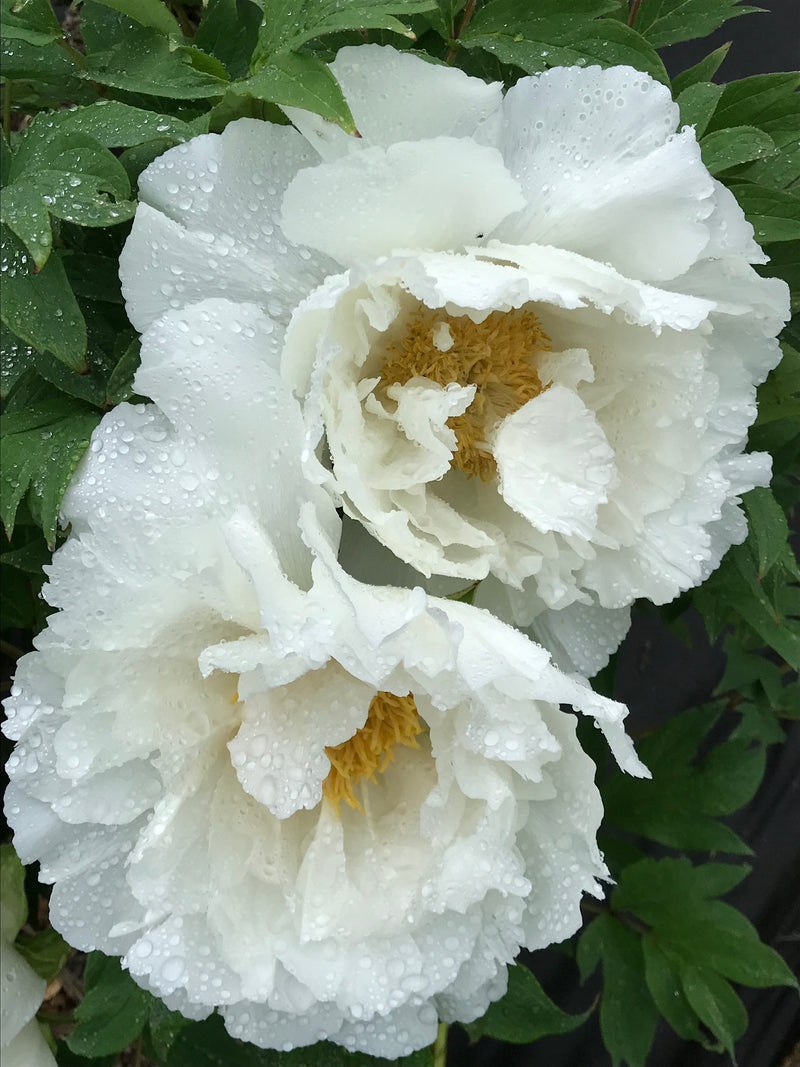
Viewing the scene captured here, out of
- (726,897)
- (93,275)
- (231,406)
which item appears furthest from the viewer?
(726,897)

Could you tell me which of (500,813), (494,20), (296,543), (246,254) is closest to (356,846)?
(500,813)

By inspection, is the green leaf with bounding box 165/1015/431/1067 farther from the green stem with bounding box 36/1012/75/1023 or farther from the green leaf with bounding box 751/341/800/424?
the green leaf with bounding box 751/341/800/424

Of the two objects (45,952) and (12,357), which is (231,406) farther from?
(45,952)

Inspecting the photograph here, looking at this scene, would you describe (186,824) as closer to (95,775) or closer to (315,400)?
(95,775)

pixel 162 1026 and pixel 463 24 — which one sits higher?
pixel 463 24

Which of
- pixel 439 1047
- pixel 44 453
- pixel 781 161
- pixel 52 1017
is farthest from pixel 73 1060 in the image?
pixel 781 161

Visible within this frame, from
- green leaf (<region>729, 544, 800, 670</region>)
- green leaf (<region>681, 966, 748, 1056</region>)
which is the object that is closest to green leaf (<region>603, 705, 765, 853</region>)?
green leaf (<region>681, 966, 748, 1056</region>)
